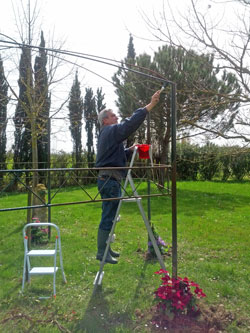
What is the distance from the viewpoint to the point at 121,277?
355cm

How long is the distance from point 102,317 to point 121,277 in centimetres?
87

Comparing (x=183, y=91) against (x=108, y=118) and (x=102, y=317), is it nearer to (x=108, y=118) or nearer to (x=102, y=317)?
(x=108, y=118)

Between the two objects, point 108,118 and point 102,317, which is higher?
Result: point 108,118

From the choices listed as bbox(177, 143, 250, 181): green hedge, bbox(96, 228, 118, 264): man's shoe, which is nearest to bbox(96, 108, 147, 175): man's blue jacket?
bbox(96, 228, 118, 264): man's shoe

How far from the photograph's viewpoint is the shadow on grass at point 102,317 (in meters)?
2.53

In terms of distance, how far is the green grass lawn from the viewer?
8.73ft

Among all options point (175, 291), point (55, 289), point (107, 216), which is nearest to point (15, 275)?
point (55, 289)

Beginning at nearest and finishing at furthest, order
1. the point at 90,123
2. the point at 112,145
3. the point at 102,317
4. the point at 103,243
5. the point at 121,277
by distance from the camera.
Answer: the point at 102,317 < the point at 112,145 < the point at 103,243 < the point at 121,277 < the point at 90,123

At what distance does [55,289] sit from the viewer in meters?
3.16

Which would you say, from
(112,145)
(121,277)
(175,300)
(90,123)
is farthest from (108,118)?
(90,123)

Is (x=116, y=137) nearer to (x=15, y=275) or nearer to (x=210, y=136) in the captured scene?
(x=15, y=275)

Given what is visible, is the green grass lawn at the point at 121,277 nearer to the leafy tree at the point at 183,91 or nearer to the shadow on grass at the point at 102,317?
the shadow on grass at the point at 102,317

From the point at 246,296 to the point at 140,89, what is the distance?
29.2 ft

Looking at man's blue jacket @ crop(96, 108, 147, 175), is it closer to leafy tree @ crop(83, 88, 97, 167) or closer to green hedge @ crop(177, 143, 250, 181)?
leafy tree @ crop(83, 88, 97, 167)
